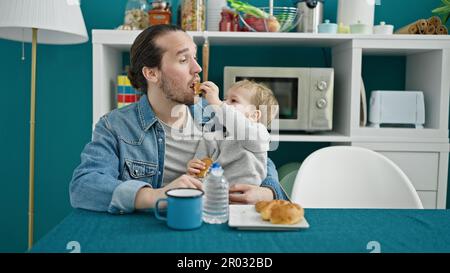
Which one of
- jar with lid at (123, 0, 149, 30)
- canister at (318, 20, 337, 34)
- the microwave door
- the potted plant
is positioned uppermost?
the potted plant

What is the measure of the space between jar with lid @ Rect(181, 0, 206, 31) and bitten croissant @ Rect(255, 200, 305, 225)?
4.62ft

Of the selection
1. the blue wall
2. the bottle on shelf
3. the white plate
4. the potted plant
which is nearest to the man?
the white plate

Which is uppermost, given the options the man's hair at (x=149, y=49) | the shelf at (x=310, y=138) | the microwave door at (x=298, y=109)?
the man's hair at (x=149, y=49)

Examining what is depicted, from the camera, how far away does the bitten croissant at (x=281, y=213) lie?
0.93 m

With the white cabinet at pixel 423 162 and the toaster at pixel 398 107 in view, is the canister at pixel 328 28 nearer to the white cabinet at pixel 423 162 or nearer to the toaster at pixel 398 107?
the toaster at pixel 398 107

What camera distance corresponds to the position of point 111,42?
2.14 metres

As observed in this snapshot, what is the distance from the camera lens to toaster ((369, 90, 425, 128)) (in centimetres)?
224

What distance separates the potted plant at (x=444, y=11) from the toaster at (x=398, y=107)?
0.45m

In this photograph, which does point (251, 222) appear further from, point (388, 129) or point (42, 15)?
point (42, 15)

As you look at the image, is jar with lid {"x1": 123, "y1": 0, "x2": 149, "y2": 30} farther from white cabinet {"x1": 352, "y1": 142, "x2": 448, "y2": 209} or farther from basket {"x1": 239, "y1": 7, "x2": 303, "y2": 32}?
white cabinet {"x1": 352, "y1": 142, "x2": 448, "y2": 209}

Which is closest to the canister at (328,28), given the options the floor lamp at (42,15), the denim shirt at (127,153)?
the denim shirt at (127,153)

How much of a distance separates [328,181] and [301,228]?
0.66m

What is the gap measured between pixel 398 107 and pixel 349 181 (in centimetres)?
86
